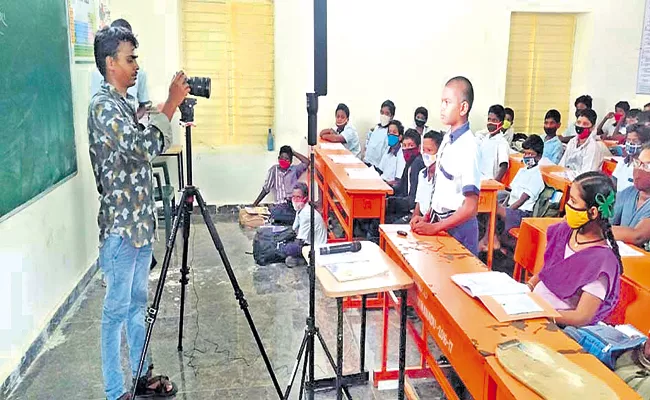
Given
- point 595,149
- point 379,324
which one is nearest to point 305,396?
point 379,324

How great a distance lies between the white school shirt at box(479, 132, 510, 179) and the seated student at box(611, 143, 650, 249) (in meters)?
2.01

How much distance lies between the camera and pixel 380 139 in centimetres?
639

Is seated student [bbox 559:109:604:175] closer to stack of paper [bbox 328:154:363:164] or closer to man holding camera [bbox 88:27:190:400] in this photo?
stack of paper [bbox 328:154:363:164]

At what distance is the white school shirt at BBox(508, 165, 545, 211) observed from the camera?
4656mm

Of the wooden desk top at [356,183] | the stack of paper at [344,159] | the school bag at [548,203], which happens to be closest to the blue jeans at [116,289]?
the wooden desk top at [356,183]

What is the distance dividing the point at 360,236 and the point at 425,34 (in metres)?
3.10

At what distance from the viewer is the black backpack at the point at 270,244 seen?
472 centimetres

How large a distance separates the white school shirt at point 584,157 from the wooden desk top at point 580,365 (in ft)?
12.8

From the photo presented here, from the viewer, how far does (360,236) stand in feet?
15.7

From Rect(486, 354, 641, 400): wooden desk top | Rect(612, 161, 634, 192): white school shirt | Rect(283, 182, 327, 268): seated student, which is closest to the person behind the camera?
Rect(486, 354, 641, 400): wooden desk top

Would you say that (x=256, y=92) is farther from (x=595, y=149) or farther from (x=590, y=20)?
(x=590, y=20)

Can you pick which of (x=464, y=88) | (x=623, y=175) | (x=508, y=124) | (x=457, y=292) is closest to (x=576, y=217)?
(x=457, y=292)

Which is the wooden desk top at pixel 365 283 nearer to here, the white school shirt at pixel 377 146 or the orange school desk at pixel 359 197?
the orange school desk at pixel 359 197

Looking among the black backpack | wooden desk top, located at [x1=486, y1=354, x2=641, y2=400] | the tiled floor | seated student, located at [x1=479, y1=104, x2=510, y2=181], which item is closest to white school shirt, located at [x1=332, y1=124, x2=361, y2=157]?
seated student, located at [x1=479, y1=104, x2=510, y2=181]
